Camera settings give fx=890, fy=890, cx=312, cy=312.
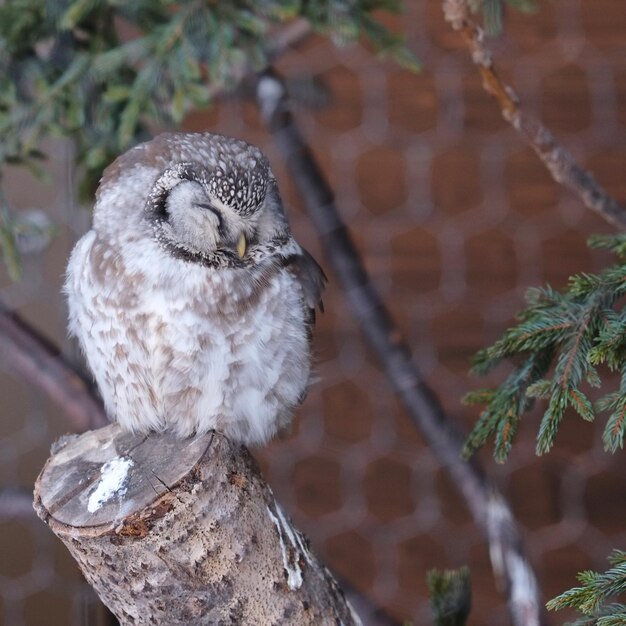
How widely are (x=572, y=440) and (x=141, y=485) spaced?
1.18 meters

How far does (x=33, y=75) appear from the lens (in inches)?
41.9

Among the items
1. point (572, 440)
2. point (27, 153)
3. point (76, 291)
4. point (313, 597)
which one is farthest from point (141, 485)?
point (572, 440)

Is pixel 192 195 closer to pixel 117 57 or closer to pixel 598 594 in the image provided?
pixel 117 57

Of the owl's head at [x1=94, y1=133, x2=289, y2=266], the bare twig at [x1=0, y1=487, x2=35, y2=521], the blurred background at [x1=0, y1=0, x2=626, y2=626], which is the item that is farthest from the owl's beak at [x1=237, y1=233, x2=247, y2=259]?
the blurred background at [x1=0, y1=0, x2=626, y2=626]

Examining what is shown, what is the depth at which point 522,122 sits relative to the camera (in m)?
0.85

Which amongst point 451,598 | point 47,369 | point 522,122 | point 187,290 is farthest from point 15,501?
point 522,122

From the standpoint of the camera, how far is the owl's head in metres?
0.86

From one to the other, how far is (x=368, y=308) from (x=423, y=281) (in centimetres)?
47

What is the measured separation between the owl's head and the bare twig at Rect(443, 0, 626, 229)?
234mm

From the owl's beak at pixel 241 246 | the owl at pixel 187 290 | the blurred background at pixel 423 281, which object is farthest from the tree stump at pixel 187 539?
the blurred background at pixel 423 281

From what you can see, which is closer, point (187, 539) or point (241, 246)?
point (187, 539)

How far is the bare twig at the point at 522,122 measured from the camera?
794 mm

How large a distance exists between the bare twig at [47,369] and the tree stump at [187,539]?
43 centimetres

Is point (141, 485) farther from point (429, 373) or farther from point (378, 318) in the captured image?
point (429, 373)
